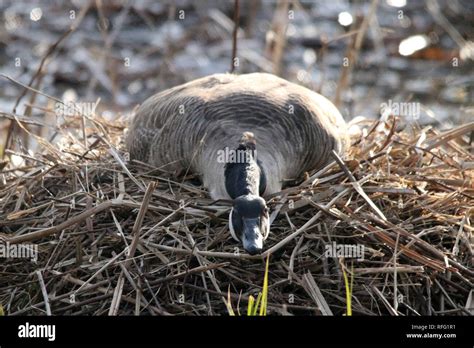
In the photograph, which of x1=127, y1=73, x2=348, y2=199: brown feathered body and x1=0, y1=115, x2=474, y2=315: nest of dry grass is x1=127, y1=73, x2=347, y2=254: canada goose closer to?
x1=127, y1=73, x2=348, y2=199: brown feathered body

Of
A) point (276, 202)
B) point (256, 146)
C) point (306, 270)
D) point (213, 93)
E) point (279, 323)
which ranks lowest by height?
point (279, 323)

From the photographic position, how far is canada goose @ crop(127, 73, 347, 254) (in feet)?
16.8

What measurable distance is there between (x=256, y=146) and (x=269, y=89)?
692 millimetres

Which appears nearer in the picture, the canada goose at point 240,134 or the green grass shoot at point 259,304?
the green grass shoot at point 259,304

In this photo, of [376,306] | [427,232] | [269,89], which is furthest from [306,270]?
[269,89]

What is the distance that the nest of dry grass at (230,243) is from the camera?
454 centimetres

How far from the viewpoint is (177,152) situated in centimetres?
560

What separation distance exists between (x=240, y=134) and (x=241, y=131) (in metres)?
0.06

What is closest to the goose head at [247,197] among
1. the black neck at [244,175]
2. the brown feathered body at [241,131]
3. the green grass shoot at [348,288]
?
the black neck at [244,175]

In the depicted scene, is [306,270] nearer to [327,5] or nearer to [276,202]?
[276,202]

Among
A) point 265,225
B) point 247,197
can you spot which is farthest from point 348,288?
point 247,197

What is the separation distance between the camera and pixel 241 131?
541cm

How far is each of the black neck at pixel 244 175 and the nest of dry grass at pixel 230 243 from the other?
152 mm

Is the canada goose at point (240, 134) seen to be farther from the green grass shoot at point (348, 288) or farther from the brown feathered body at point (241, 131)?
the green grass shoot at point (348, 288)
